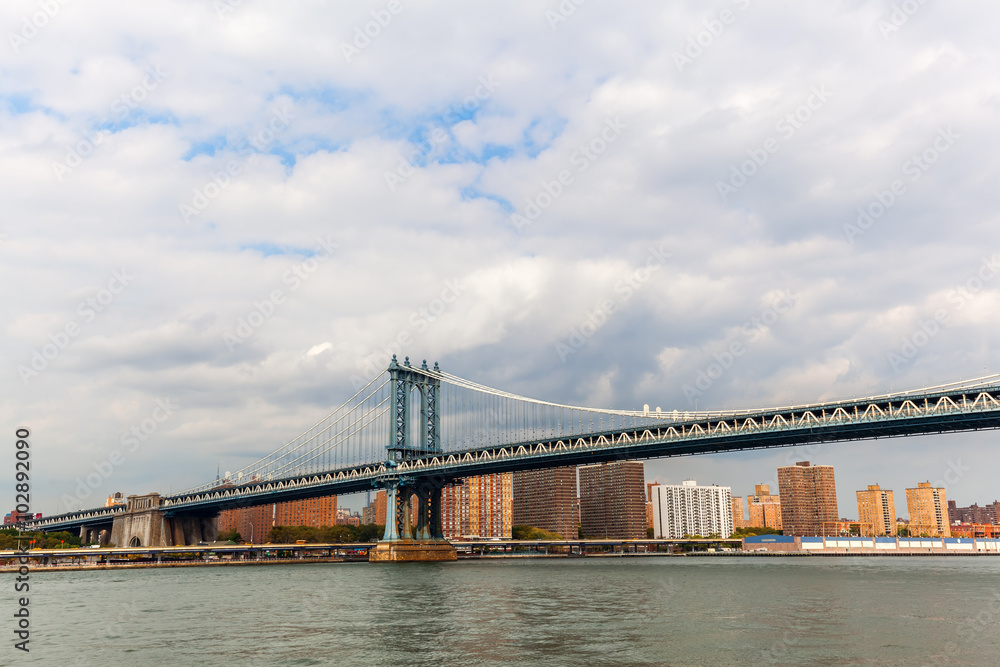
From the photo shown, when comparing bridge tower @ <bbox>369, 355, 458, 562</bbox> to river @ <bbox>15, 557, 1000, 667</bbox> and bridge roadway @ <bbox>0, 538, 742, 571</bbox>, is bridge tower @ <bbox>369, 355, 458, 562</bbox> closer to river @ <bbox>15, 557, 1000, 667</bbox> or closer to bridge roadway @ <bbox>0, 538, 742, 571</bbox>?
bridge roadway @ <bbox>0, 538, 742, 571</bbox>

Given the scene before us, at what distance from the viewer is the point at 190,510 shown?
13212cm

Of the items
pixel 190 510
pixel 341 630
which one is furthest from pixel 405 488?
pixel 341 630

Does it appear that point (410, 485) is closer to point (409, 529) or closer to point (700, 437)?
point (409, 529)

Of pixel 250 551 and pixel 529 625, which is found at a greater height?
pixel 529 625

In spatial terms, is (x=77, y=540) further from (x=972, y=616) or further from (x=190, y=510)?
(x=972, y=616)

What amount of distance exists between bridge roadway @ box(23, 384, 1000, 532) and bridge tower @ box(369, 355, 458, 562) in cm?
201

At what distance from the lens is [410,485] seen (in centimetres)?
10006

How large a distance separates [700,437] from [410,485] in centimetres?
4019

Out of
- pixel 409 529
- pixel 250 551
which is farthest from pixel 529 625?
pixel 250 551

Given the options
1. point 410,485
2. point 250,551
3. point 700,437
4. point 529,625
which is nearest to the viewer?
point 529,625

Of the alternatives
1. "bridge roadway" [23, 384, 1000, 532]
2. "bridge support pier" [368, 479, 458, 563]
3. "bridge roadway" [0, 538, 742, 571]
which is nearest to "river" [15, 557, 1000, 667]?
"bridge roadway" [23, 384, 1000, 532]

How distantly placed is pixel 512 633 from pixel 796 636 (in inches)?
404

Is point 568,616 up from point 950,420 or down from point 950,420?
down

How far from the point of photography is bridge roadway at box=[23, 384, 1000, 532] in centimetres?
6338
